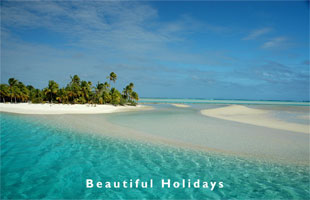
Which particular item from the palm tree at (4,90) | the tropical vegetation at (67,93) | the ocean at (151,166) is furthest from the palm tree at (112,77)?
the ocean at (151,166)

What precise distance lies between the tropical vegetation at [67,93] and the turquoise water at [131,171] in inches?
2002

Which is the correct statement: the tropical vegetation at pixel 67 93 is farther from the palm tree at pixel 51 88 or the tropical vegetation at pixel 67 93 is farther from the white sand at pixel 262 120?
the white sand at pixel 262 120

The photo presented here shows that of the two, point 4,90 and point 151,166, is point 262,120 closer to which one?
point 151,166

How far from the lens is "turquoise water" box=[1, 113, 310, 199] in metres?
6.77

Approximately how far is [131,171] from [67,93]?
190 ft

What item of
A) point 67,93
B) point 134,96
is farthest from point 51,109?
point 134,96

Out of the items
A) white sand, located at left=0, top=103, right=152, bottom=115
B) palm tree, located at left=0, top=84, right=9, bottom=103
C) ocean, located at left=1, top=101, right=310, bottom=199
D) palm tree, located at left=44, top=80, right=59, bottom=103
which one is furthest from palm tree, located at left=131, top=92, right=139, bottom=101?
ocean, located at left=1, top=101, right=310, bottom=199

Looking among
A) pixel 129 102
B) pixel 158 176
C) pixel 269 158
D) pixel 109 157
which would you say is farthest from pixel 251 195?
pixel 129 102

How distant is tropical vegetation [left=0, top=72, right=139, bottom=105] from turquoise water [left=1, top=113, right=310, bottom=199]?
167 ft

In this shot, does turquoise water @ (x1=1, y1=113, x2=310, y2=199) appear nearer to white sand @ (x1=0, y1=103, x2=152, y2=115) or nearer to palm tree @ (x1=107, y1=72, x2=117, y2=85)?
white sand @ (x1=0, y1=103, x2=152, y2=115)

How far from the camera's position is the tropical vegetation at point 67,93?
60.4 metres

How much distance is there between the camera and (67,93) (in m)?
59.5

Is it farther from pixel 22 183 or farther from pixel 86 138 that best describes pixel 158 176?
pixel 86 138

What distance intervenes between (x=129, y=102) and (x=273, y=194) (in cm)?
6809
